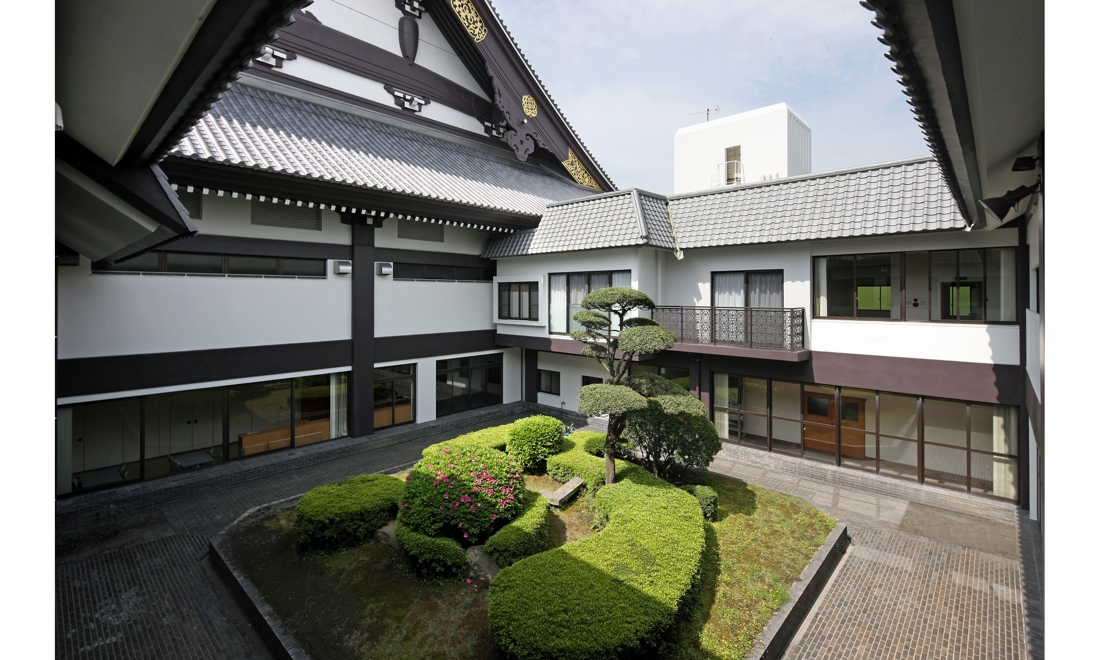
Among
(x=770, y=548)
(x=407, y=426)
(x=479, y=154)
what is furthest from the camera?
(x=479, y=154)

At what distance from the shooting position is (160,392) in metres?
11.4

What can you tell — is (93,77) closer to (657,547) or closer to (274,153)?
(657,547)

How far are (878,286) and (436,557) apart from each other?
11235 millimetres

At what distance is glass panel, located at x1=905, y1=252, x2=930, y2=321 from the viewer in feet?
36.7

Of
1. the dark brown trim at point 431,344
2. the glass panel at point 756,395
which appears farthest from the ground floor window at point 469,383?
the glass panel at point 756,395

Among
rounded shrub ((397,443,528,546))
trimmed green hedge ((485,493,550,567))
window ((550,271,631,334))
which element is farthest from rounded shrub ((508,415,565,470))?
window ((550,271,631,334))

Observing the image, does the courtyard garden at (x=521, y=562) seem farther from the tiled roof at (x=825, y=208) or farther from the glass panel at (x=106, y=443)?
the tiled roof at (x=825, y=208)

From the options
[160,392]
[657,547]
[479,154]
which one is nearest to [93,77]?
[657,547]

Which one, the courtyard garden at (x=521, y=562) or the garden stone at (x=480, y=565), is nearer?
the courtyard garden at (x=521, y=562)

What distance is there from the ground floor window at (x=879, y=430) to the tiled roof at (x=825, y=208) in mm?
3835

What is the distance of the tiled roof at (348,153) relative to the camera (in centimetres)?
1176

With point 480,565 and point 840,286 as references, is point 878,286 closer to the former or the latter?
point 840,286

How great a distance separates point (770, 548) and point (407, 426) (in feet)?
36.0

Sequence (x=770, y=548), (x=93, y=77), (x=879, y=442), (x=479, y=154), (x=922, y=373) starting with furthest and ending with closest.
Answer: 1. (x=479, y=154)
2. (x=879, y=442)
3. (x=922, y=373)
4. (x=770, y=548)
5. (x=93, y=77)
